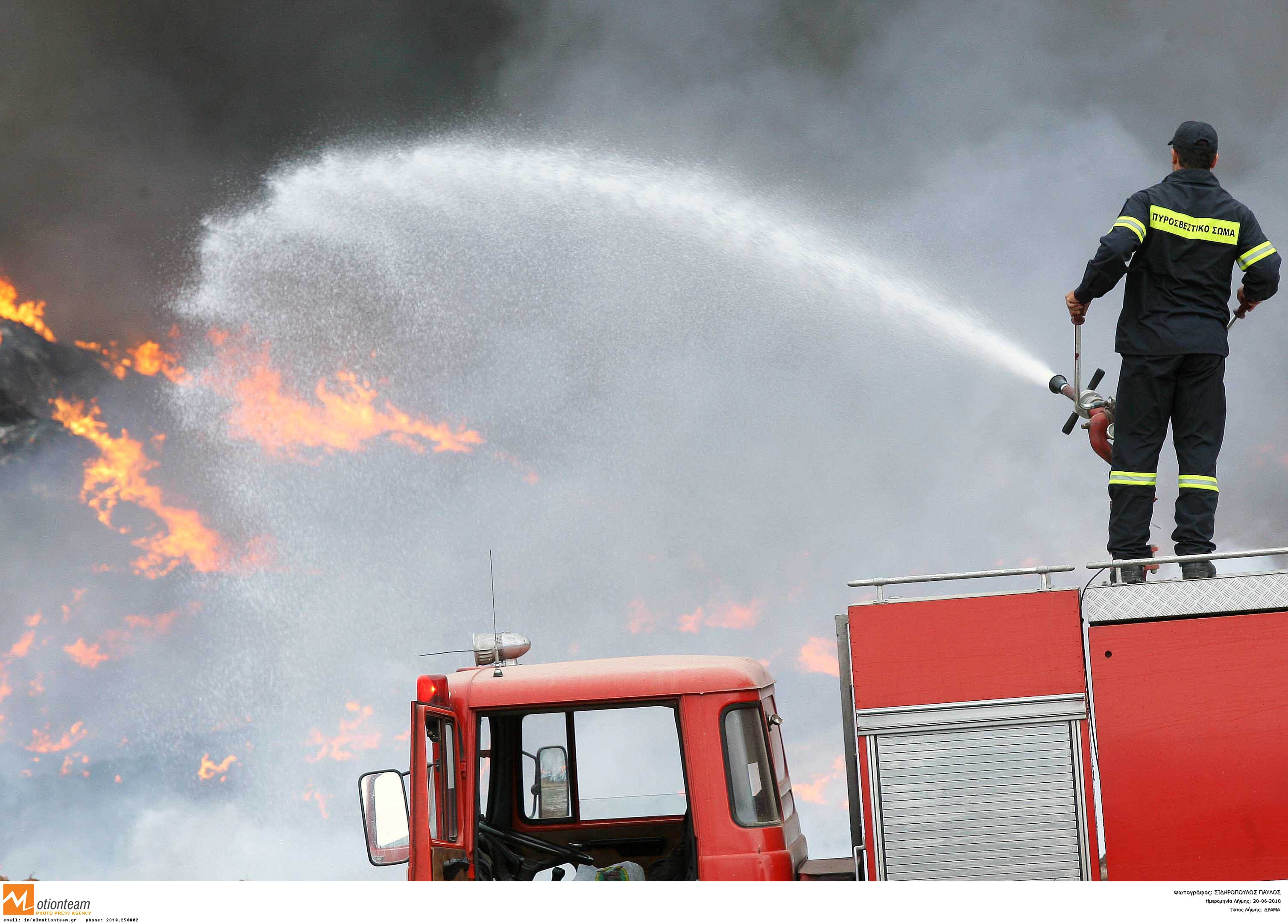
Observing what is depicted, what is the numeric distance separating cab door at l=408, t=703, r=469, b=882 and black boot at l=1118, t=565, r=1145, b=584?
119 inches

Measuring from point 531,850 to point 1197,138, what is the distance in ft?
15.9

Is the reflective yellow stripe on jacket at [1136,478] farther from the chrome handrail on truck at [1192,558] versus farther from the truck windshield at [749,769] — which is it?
the truck windshield at [749,769]

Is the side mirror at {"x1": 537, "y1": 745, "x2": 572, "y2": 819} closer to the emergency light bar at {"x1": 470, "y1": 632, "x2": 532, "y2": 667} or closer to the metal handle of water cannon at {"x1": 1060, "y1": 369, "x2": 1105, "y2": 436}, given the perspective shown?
the emergency light bar at {"x1": 470, "y1": 632, "x2": 532, "y2": 667}

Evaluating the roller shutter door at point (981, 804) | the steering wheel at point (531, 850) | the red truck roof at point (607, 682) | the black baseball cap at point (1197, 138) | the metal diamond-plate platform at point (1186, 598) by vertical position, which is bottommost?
the steering wheel at point (531, 850)

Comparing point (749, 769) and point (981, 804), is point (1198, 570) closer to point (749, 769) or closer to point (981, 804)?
point (981, 804)

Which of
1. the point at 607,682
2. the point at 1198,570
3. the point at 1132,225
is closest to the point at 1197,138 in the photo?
the point at 1132,225

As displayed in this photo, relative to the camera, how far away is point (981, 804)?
15.4ft

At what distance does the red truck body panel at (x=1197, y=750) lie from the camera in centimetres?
452

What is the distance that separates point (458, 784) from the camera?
205 inches

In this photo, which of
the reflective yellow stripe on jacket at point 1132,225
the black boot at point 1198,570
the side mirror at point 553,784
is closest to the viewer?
the black boot at point 1198,570

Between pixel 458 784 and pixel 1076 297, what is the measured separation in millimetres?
3823

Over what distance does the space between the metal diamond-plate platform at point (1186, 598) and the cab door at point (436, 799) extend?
2.77 m

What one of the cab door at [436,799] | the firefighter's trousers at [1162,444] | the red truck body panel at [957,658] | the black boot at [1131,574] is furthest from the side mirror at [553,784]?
the firefighter's trousers at [1162,444]

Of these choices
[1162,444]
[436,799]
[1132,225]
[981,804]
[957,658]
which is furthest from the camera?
[1162,444]
